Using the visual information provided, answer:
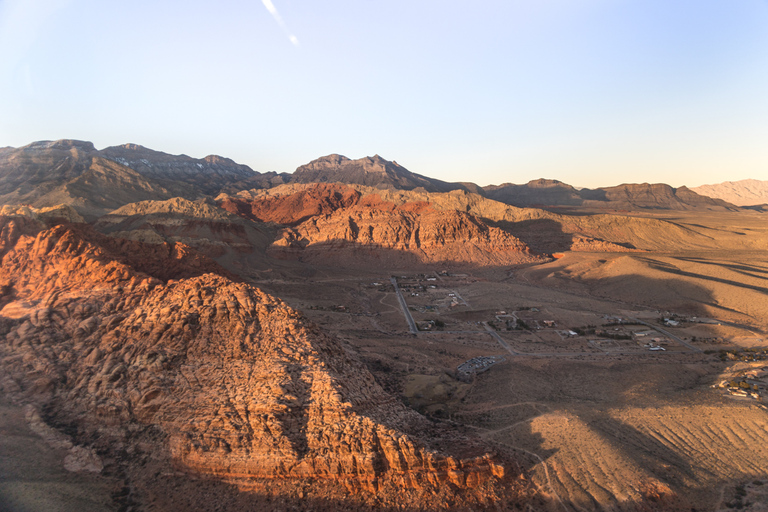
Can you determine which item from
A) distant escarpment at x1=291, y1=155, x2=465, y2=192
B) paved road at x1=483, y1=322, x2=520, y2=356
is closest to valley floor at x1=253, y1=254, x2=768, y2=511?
paved road at x1=483, y1=322, x2=520, y2=356

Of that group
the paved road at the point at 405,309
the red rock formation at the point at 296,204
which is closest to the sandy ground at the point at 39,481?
the paved road at the point at 405,309

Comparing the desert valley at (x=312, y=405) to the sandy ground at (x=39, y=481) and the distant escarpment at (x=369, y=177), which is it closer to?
the sandy ground at (x=39, y=481)

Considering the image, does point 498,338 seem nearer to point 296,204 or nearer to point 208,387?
point 208,387

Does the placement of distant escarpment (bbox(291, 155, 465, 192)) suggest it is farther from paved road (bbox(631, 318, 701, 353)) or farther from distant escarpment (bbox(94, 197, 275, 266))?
paved road (bbox(631, 318, 701, 353))

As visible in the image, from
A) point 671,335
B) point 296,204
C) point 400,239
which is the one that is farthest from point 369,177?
point 671,335

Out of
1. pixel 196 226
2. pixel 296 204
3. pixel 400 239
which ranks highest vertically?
pixel 296 204

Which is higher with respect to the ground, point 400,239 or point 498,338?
point 400,239
